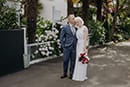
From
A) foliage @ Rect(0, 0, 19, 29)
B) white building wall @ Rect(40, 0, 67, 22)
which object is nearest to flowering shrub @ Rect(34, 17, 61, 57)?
foliage @ Rect(0, 0, 19, 29)

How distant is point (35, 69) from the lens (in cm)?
1077

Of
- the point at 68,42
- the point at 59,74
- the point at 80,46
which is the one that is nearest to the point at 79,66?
the point at 80,46

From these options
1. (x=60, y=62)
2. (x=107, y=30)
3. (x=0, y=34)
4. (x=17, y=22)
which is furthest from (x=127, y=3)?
(x=0, y=34)

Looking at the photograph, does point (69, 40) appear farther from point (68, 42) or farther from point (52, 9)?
point (52, 9)

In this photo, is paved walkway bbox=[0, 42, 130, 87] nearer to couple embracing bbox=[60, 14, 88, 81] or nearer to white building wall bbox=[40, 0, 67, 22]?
couple embracing bbox=[60, 14, 88, 81]

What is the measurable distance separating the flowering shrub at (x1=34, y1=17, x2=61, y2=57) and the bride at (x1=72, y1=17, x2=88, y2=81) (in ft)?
11.1

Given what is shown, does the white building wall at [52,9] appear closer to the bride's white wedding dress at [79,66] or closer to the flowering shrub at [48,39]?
the flowering shrub at [48,39]

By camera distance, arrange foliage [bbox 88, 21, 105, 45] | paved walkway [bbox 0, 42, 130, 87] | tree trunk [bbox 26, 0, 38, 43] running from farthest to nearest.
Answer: foliage [bbox 88, 21, 105, 45], tree trunk [bbox 26, 0, 38, 43], paved walkway [bbox 0, 42, 130, 87]

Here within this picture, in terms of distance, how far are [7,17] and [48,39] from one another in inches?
122

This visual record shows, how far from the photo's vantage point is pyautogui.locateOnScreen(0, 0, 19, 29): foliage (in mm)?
10258

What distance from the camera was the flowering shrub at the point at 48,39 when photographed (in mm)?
12578

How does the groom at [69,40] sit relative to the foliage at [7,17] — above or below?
below

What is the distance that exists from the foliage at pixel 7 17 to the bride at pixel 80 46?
9.10 ft

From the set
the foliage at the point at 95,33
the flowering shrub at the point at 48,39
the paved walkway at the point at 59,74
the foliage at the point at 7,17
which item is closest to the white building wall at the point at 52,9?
the foliage at the point at 95,33
